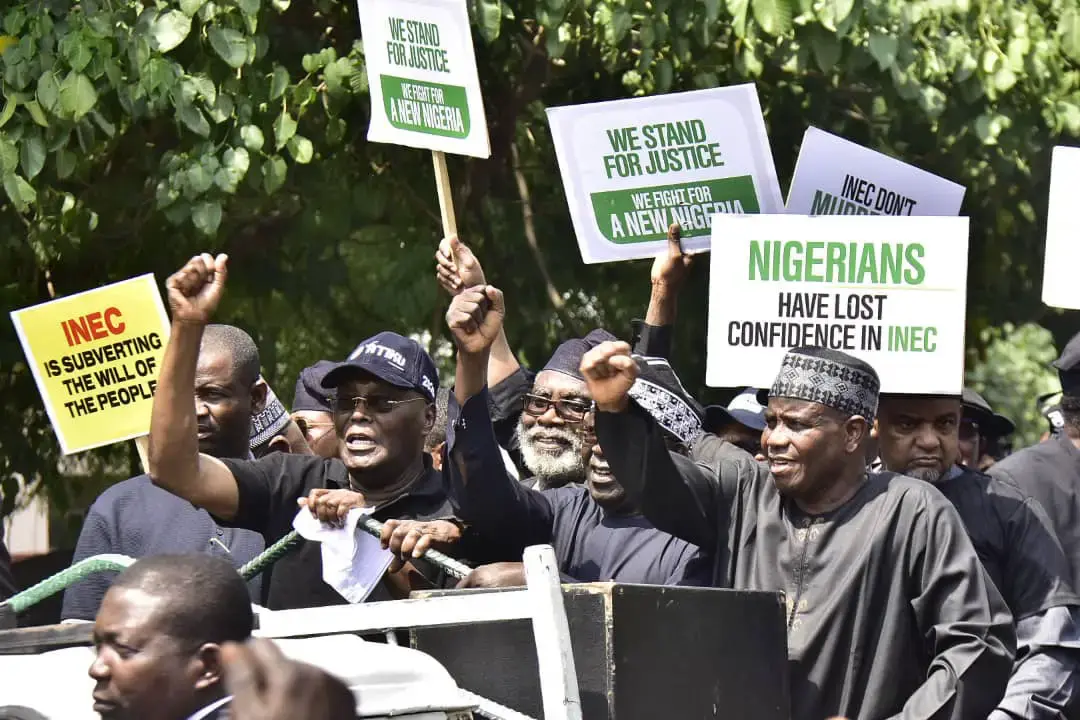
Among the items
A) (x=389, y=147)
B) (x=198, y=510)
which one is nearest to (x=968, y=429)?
(x=198, y=510)

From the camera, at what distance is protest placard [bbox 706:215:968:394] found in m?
5.18

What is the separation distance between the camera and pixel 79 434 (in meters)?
6.16

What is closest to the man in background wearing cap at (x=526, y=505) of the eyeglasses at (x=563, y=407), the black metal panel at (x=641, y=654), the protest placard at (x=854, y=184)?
the eyeglasses at (x=563, y=407)

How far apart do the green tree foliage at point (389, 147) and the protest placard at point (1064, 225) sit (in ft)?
5.06

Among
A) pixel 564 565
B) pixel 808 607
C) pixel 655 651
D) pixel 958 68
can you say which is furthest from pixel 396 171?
pixel 655 651

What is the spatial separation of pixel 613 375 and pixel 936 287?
4.53 feet

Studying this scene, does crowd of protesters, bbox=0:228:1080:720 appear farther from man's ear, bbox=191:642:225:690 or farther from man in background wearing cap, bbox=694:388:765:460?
man's ear, bbox=191:642:225:690

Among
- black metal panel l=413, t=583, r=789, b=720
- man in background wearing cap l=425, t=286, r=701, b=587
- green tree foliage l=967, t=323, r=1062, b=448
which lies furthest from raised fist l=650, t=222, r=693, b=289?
green tree foliage l=967, t=323, r=1062, b=448

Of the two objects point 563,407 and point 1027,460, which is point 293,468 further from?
point 1027,460

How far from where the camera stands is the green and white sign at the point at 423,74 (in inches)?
225

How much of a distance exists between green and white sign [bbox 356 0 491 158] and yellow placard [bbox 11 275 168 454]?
1013 mm

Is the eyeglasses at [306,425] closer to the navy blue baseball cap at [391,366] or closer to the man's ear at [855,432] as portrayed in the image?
the navy blue baseball cap at [391,366]

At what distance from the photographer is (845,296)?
17.2 ft

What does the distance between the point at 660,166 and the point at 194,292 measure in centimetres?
190
